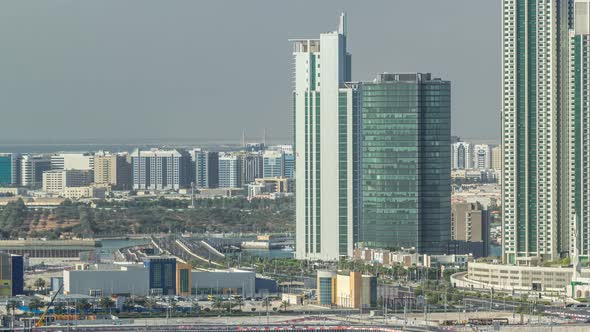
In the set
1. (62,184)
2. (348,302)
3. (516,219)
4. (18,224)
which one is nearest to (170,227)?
(18,224)

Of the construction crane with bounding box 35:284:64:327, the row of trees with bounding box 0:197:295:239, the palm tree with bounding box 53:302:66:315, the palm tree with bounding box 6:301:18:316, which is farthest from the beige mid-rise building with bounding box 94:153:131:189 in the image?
the palm tree with bounding box 53:302:66:315

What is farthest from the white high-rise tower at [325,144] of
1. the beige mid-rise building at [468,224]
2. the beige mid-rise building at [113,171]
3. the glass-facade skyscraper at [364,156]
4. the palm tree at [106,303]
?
the beige mid-rise building at [113,171]

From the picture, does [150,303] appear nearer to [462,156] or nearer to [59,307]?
[59,307]

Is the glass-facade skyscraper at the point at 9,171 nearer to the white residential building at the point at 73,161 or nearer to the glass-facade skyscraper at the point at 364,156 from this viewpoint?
the white residential building at the point at 73,161

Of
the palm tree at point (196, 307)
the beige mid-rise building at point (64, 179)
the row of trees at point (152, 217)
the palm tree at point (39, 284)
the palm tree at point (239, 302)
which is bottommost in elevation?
the palm tree at point (196, 307)

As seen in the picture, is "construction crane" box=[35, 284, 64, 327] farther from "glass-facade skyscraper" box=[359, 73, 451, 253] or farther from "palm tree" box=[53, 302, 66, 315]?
"glass-facade skyscraper" box=[359, 73, 451, 253]

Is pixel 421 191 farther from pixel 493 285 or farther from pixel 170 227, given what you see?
pixel 170 227

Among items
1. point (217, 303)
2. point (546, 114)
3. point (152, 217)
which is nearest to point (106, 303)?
point (217, 303)

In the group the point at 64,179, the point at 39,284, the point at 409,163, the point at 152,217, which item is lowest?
the point at 39,284
